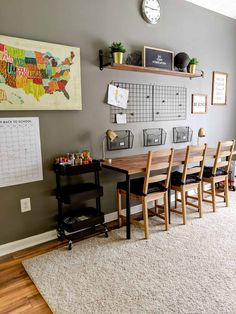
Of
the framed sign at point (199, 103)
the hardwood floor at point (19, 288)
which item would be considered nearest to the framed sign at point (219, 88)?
the framed sign at point (199, 103)

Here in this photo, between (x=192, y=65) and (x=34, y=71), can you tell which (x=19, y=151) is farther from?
(x=192, y=65)

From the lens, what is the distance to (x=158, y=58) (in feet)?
9.65

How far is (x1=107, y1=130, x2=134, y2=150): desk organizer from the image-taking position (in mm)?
2777

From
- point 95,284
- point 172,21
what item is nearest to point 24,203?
point 95,284

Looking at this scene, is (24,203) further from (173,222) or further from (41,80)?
(173,222)

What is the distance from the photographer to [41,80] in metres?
2.23

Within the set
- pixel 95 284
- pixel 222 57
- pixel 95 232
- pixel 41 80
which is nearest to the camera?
pixel 95 284

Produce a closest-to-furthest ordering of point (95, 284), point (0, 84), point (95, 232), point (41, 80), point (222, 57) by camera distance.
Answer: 1. point (95, 284)
2. point (0, 84)
3. point (41, 80)
4. point (95, 232)
5. point (222, 57)

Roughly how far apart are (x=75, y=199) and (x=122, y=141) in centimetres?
94

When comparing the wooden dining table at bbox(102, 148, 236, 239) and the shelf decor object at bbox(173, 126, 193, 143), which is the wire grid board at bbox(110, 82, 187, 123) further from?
the wooden dining table at bbox(102, 148, 236, 239)

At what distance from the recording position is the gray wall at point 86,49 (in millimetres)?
2184

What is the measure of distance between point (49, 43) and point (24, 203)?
4.84 ft

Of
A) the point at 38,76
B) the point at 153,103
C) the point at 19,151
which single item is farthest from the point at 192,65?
the point at 19,151

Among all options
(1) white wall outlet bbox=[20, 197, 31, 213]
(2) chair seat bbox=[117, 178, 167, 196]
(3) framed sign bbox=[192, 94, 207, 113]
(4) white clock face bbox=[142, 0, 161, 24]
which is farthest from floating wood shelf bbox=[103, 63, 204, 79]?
(1) white wall outlet bbox=[20, 197, 31, 213]
